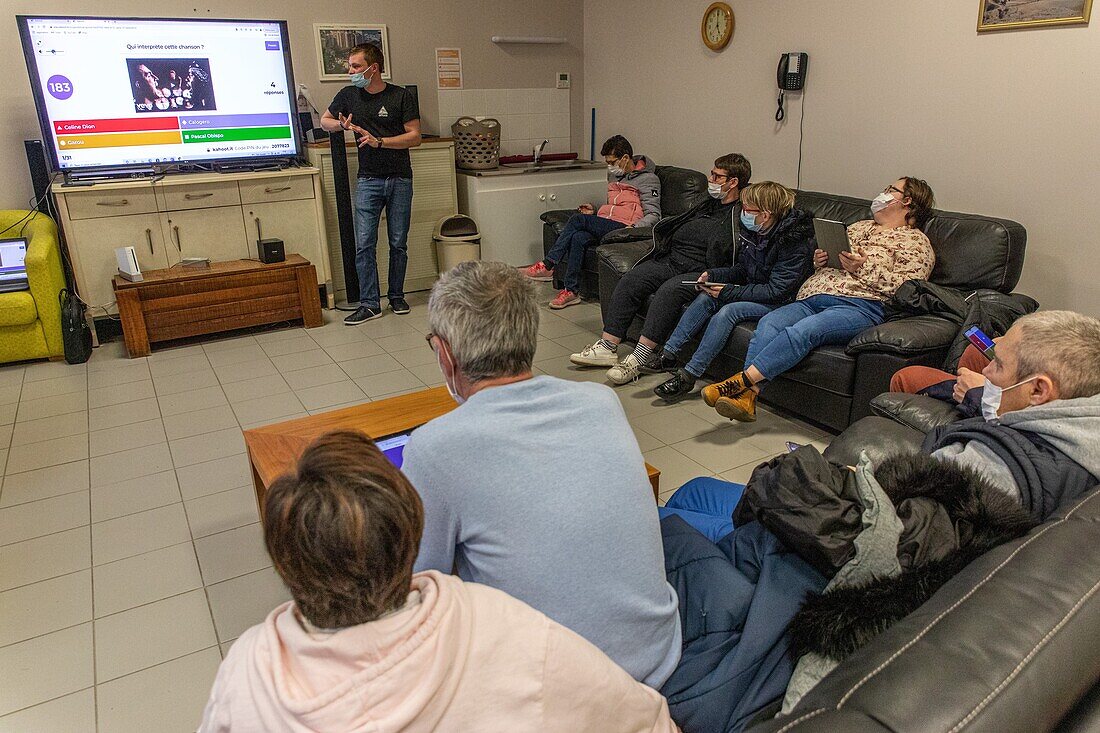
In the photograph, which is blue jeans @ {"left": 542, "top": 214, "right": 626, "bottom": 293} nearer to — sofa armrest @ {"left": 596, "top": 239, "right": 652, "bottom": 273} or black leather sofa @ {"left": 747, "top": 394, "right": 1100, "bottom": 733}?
sofa armrest @ {"left": 596, "top": 239, "right": 652, "bottom": 273}

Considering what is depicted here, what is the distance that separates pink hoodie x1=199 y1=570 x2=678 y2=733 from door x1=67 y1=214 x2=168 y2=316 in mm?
4260

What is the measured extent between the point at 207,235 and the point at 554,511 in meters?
4.26

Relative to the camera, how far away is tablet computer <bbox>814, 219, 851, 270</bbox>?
11.4 feet

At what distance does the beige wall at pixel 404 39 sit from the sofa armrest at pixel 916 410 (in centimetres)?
440

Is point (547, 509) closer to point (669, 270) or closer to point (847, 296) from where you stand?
point (847, 296)

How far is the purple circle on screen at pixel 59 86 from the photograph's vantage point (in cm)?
414

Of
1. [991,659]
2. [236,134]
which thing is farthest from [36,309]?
[991,659]

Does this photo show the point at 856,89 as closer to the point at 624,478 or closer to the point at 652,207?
the point at 652,207

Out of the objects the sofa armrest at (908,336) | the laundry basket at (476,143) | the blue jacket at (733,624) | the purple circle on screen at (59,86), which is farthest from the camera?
the laundry basket at (476,143)

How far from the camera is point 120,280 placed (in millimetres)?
4293

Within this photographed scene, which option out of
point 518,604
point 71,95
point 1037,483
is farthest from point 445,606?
point 71,95

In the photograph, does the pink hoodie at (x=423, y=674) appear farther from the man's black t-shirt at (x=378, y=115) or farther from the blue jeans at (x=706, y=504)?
the man's black t-shirt at (x=378, y=115)

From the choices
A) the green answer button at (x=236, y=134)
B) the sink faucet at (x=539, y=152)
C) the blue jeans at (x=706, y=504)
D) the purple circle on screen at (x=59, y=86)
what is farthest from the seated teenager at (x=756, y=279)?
the purple circle on screen at (x=59, y=86)

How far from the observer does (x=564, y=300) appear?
16.9 feet
